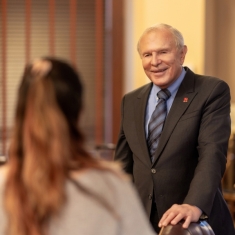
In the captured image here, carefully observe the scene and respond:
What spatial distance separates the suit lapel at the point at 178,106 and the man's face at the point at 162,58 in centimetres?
5

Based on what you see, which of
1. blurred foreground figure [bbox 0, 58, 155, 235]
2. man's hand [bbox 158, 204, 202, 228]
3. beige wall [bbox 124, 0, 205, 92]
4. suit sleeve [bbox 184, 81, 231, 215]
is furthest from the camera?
beige wall [bbox 124, 0, 205, 92]

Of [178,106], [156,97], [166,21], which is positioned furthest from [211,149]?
[166,21]

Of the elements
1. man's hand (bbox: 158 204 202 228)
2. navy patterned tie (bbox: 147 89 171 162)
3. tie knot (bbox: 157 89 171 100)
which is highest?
tie knot (bbox: 157 89 171 100)

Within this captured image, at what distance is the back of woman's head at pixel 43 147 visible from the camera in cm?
130

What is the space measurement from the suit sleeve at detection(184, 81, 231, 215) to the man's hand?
0.10 metres

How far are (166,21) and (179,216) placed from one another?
2816 millimetres

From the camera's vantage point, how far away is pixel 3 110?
486cm

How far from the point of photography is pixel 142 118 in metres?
2.46

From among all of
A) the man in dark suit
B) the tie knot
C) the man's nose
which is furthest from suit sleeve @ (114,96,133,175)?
the man's nose

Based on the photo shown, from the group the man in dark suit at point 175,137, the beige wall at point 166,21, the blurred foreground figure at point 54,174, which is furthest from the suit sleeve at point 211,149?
the beige wall at point 166,21

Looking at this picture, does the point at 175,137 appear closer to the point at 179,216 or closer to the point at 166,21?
the point at 179,216

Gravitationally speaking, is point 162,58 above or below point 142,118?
above

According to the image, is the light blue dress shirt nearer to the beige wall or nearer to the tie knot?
the tie knot

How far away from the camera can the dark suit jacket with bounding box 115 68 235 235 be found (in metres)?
2.28
